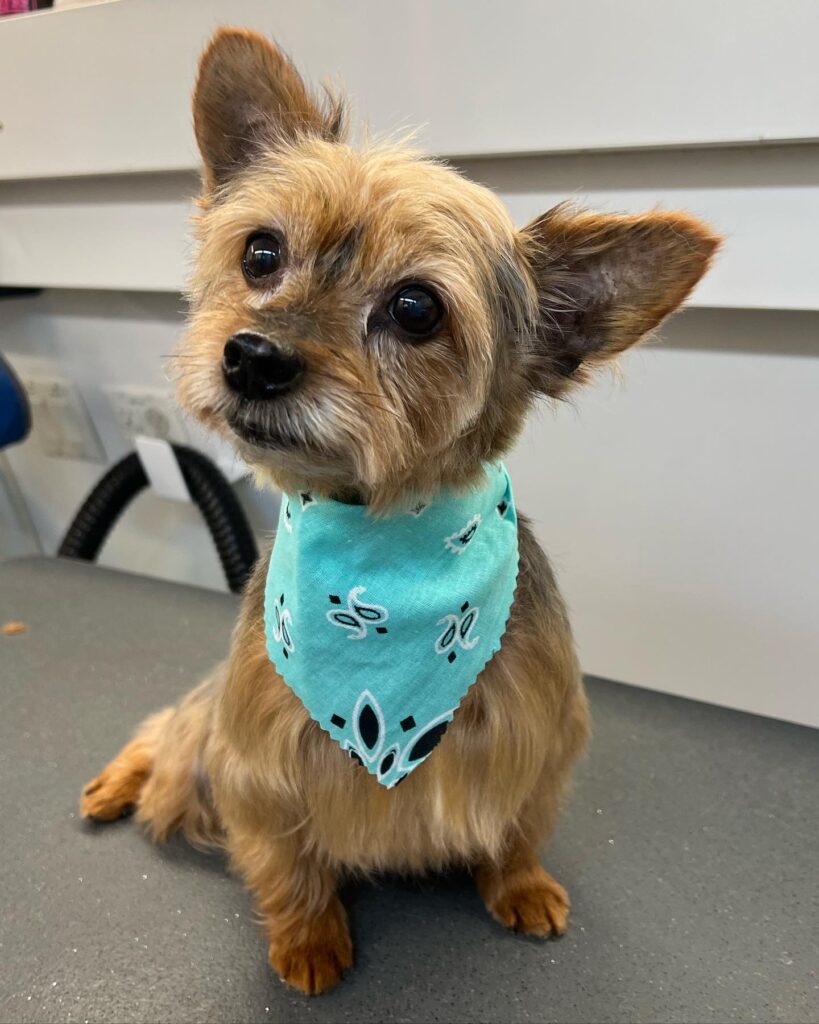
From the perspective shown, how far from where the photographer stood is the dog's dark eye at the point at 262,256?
25.0 inches

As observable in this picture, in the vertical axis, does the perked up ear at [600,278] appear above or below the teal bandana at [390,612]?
above

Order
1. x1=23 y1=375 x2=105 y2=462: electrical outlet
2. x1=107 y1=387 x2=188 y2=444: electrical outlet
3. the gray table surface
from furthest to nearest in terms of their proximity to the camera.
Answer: x1=23 y1=375 x2=105 y2=462: electrical outlet < x1=107 y1=387 x2=188 y2=444: electrical outlet < the gray table surface

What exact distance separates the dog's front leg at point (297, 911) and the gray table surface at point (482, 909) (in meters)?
0.02

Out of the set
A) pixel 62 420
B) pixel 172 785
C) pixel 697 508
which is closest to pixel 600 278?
pixel 697 508

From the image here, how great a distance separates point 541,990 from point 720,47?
3.50 ft

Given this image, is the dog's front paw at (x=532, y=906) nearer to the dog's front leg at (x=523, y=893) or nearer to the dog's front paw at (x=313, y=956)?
the dog's front leg at (x=523, y=893)

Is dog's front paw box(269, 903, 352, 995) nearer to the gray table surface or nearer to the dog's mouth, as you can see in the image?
the gray table surface

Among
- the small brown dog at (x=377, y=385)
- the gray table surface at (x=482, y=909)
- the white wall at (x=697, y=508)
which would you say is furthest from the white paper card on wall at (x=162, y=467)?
the small brown dog at (x=377, y=385)

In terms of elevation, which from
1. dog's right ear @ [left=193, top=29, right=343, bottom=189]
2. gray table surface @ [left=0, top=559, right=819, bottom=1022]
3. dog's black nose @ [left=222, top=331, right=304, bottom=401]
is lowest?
gray table surface @ [left=0, top=559, right=819, bottom=1022]

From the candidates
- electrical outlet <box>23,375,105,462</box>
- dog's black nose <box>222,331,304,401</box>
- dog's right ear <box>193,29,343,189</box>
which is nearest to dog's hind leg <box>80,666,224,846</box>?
dog's black nose <box>222,331,304,401</box>

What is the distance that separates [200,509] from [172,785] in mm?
678

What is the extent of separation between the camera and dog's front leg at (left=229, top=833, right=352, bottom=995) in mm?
777

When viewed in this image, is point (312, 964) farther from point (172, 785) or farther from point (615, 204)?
point (615, 204)

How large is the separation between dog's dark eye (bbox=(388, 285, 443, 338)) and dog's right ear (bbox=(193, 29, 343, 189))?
0.23 meters
